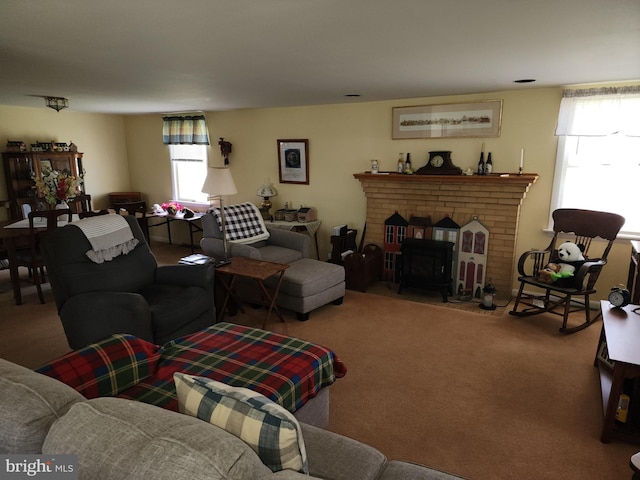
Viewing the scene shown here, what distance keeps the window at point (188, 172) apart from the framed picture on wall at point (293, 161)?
4.71 feet

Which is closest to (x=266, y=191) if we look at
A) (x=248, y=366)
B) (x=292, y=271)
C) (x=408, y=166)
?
(x=408, y=166)

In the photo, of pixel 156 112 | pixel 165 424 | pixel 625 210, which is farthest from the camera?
pixel 156 112

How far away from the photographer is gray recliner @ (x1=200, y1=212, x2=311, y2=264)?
13.3 ft

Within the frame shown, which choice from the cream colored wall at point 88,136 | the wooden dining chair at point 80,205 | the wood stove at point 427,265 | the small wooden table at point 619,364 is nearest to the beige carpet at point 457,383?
the small wooden table at point 619,364

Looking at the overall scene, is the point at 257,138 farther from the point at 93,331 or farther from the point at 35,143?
the point at 93,331

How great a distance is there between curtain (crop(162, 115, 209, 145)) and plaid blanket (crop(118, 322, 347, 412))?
451cm

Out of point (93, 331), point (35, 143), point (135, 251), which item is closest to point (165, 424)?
point (93, 331)

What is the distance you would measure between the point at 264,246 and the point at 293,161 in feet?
4.94

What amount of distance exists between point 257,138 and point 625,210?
171 inches

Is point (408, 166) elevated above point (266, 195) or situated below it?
above

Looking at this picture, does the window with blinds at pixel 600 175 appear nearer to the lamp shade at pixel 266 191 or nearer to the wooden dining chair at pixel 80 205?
the lamp shade at pixel 266 191

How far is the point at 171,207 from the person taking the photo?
6.21 m

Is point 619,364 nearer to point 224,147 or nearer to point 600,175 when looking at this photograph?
point 600,175

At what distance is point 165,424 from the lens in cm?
95
